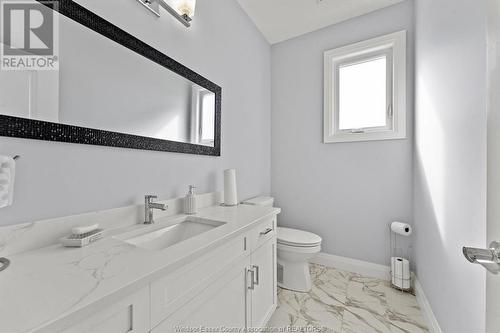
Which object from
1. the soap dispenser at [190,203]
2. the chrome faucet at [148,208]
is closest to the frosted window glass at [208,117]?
the soap dispenser at [190,203]

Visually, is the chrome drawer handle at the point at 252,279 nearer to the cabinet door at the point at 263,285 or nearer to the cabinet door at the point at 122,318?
the cabinet door at the point at 263,285

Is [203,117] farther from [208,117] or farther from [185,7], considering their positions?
[185,7]

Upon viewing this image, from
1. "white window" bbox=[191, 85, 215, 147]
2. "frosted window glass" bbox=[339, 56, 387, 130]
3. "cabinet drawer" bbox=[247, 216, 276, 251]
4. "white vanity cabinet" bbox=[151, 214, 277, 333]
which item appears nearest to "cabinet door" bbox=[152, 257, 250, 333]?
"white vanity cabinet" bbox=[151, 214, 277, 333]

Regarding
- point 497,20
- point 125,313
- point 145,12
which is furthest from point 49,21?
point 497,20

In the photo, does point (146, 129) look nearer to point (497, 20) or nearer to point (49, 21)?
point (49, 21)

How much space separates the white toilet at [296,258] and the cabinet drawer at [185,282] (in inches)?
37.6

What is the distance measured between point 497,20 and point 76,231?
1.33 meters

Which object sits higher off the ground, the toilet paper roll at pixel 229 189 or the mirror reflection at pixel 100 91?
the mirror reflection at pixel 100 91

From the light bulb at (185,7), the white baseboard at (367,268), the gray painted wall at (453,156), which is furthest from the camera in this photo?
the white baseboard at (367,268)

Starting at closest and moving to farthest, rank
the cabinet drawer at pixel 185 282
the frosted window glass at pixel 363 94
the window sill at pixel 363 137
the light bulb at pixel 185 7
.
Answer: the cabinet drawer at pixel 185 282 < the light bulb at pixel 185 7 < the window sill at pixel 363 137 < the frosted window glass at pixel 363 94

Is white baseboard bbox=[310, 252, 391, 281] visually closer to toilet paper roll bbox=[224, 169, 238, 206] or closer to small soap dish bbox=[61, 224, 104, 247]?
toilet paper roll bbox=[224, 169, 238, 206]

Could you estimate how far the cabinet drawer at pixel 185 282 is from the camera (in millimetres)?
603

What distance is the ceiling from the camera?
1982 millimetres

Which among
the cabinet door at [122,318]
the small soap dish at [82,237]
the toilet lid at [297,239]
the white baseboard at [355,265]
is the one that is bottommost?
the white baseboard at [355,265]
